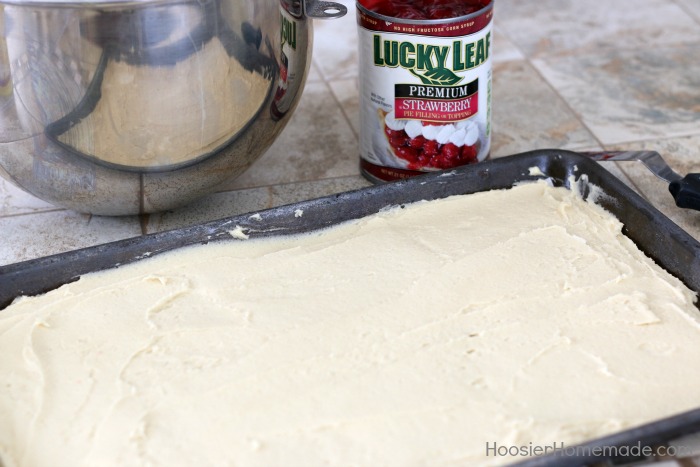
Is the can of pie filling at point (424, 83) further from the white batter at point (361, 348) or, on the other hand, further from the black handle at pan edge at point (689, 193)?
the black handle at pan edge at point (689, 193)

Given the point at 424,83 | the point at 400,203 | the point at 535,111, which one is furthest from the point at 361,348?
the point at 535,111

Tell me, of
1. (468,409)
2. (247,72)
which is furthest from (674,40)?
(468,409)

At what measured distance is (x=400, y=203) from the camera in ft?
3.46

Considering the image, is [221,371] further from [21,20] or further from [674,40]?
[674,40]

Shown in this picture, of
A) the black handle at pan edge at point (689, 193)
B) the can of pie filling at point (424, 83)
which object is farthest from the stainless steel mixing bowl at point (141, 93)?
the black handle at pan edge at point (689, 193)

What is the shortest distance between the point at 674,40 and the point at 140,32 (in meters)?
1.07

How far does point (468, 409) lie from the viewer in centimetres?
76

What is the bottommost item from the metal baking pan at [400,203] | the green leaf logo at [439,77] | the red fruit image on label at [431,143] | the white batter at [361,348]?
the white batter at [361,348]

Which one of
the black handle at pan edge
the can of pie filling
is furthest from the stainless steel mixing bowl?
the black handle at pan edge

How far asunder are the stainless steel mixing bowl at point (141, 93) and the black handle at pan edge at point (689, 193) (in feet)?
1.53

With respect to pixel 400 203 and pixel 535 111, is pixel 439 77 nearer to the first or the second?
pixel 400 203

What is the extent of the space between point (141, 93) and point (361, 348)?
1.14ft

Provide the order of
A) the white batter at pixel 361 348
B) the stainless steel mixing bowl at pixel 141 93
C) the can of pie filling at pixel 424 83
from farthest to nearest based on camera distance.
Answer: the can of pie filling at pixel 424 83
the stainless steel mixing bowl at pixel 141 93
the white batter at pixel 361 348

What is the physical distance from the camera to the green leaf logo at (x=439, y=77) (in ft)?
3.45
